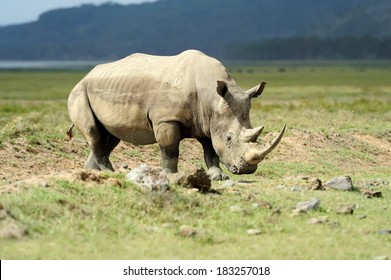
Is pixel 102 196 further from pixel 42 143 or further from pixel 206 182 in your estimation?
pixel 42 143

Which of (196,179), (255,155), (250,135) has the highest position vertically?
(250,135)

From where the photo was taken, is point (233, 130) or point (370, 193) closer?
point (370, 193)

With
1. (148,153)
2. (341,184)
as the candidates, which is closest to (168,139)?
(341,184)

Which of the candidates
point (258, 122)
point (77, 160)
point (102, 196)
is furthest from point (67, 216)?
point (258, 122)

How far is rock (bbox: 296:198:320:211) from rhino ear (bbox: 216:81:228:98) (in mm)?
2541

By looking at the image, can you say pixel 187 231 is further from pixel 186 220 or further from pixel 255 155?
pixel 255 155

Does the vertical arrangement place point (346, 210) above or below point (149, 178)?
below

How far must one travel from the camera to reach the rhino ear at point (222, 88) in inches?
518

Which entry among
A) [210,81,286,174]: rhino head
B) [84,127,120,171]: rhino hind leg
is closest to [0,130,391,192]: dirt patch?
[84,127,120,171]: rhino hind leg

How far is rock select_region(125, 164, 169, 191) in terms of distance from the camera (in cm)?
1120

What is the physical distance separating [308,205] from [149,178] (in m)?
2.16

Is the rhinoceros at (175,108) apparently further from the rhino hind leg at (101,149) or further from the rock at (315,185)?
the rock at (315,185)

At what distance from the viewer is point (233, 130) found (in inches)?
525

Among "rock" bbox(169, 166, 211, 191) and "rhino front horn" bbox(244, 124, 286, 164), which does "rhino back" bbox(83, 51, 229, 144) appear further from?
"rock" bbox(169, 166, 211, 191)
